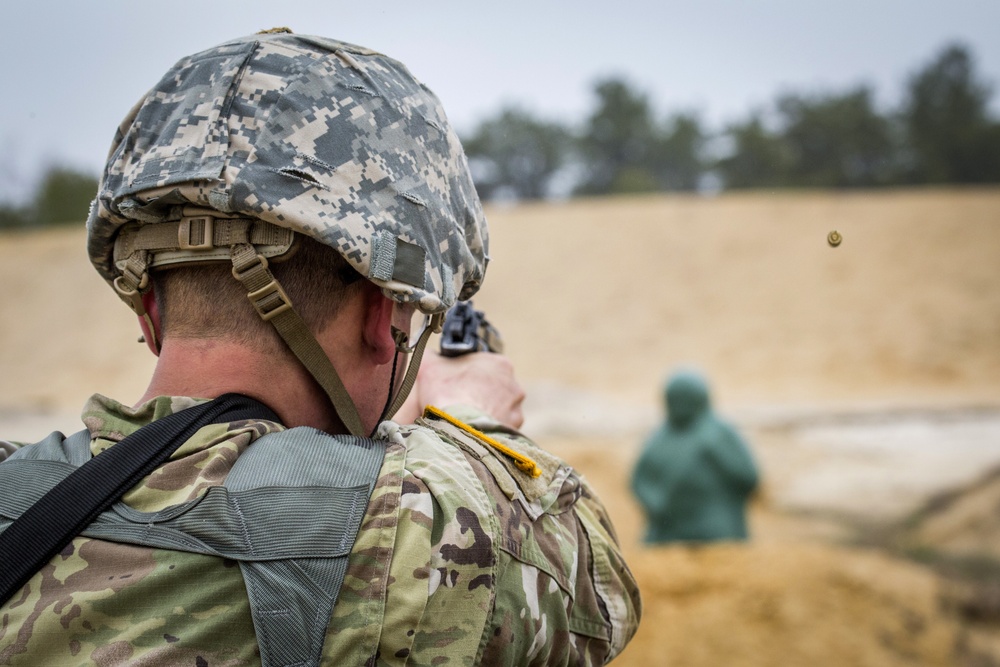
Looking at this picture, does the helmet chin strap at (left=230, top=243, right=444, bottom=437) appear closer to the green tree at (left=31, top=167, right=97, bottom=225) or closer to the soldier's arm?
the soldier's arm

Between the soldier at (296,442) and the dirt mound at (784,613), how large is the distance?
6.14 meters

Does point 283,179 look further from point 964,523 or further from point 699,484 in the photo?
point 964,523

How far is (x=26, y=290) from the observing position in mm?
33594

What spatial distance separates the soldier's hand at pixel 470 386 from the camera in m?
1.98

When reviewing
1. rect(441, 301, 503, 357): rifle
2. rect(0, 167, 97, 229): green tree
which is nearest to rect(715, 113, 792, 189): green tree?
rect(0, 167, 97, 229): green tree

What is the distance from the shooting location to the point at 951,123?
3466 centimetres

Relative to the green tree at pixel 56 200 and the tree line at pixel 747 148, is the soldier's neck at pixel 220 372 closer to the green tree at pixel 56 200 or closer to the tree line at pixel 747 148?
the tree line at pixel 747 148

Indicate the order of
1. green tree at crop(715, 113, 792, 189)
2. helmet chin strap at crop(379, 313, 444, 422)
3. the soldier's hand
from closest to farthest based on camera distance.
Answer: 1. helmet chin strap at crop(379, 313, 444, 422)
2. the soldier's hand
3. green tree at crop(715, 113, 792, 189)

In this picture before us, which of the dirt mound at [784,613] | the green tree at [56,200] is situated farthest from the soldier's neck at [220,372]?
the green tree at [56,200]

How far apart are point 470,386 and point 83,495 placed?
2.85 feet

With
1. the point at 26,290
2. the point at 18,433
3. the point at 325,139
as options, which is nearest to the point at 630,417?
the point at 18,433

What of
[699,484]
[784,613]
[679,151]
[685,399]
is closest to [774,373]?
[685,399]

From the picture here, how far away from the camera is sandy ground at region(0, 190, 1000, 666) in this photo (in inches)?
308

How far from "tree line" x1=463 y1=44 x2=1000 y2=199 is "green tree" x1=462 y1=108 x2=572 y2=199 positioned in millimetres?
45
